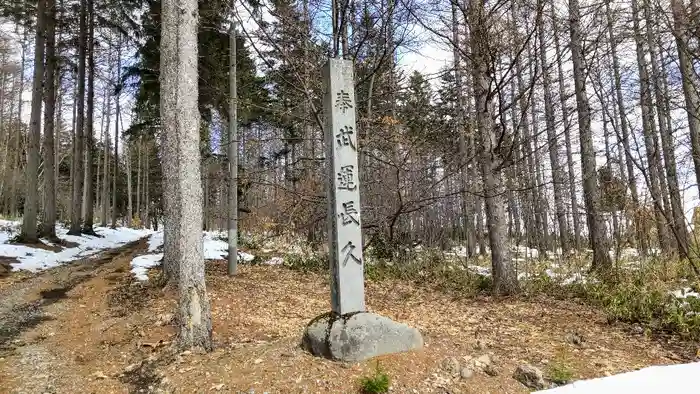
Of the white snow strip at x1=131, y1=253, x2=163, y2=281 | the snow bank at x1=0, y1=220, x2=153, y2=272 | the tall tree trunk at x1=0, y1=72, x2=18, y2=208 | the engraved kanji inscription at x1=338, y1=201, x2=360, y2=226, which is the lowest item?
the white snow strip at x1=131, y1=253, x2=163, y2=281

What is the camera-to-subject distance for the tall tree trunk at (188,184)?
4719mm

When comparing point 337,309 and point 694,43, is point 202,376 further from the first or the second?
point 694,43

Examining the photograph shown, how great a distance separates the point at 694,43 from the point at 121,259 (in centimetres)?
1472

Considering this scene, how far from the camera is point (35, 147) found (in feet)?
44.4

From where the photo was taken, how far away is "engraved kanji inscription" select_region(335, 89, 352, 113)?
4648 mm

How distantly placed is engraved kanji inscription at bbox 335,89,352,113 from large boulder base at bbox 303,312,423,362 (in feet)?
7.22

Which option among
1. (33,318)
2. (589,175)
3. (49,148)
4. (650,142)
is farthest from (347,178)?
(49,148)

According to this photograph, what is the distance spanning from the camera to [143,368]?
14.7 ft

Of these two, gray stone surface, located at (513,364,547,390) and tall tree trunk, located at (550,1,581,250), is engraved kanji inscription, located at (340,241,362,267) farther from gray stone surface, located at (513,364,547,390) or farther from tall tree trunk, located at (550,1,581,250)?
tall tree trunk, located at (550,1,581,250)

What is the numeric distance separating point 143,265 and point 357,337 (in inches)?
346

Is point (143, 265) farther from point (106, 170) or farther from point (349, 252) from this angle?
point (106, 170)

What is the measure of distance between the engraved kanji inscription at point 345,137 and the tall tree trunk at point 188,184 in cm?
177

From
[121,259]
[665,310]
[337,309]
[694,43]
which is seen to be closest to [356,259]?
[337,309]

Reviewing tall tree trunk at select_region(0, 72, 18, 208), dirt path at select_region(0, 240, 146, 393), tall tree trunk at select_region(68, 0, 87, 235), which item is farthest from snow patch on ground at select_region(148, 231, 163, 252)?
tall tree trunk at select_region(0, 72, 18, 208)
